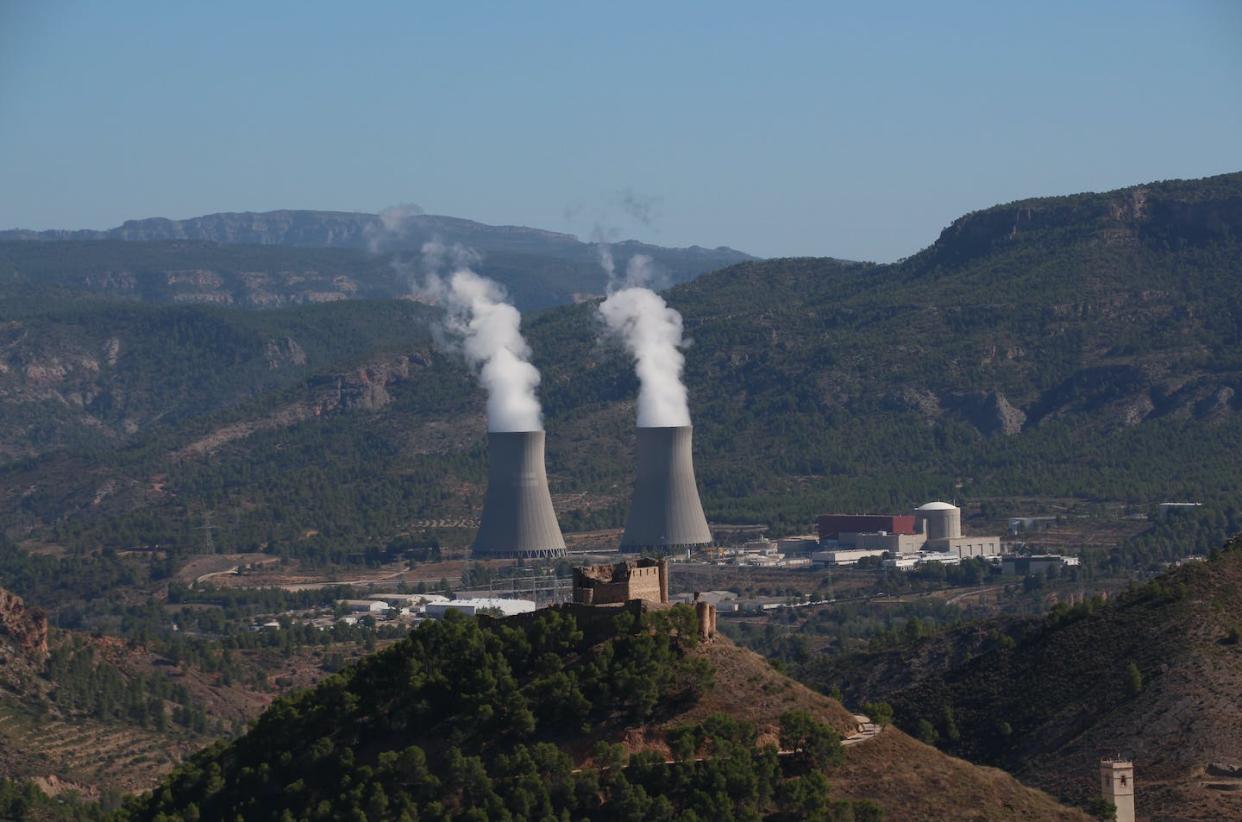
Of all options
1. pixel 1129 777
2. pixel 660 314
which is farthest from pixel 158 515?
pixel 1129 777

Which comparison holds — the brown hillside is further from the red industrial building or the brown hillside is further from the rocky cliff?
the red industrial building

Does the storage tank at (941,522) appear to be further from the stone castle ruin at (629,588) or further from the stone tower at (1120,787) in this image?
the stone castle ruin at (629,588)

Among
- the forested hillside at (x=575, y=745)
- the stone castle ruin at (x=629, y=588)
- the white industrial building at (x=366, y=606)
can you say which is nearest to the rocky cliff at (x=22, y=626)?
the white industrial building at (x=366, y=606)

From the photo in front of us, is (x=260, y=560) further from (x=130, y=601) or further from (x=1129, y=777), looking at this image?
(x=1129, y=777)

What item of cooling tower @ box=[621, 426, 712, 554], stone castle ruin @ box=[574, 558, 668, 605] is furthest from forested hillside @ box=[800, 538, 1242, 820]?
cooling tower @ box=[621, 426, 712, 554]

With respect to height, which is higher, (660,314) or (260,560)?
(660,314)

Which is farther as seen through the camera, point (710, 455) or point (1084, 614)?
point (710, 455)
